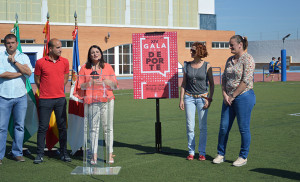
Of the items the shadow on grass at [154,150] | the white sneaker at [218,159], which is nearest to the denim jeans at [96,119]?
the shadow on grass at [154,150]

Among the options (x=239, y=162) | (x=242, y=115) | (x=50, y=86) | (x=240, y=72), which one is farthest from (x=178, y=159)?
(x=50, y=86)

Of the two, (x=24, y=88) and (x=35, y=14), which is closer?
(x=24, y=88)

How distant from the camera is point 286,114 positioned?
1213cm

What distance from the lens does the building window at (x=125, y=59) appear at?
46.4 metres

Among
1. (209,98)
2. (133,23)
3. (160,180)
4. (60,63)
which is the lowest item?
(160,180)

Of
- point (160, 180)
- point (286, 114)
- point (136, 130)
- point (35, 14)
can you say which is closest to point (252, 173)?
point (160, 180)

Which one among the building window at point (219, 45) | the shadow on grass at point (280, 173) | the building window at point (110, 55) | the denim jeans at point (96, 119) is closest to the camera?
the shadow on grass at point (280, 173)

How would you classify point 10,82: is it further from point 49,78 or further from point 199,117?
point 199,117

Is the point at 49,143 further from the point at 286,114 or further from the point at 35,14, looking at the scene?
the point at 35,14

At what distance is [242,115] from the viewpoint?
627 cm

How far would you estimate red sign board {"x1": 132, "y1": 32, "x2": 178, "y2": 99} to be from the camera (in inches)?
286

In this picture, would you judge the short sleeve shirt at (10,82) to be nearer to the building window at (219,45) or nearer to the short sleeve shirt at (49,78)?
the short sleeve shirt at (49,78)

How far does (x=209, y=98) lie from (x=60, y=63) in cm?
237

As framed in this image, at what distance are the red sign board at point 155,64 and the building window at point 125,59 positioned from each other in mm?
39032
